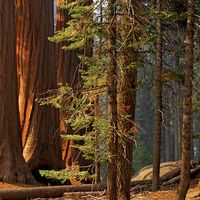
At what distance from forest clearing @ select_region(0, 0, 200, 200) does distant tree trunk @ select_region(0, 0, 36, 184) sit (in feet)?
0.08

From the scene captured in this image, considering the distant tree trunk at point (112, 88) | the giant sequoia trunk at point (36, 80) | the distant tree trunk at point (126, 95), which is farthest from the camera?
the giant sequoia trunk at point (36, 80)

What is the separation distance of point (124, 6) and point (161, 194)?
538 cm

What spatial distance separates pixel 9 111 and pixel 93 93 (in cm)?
459

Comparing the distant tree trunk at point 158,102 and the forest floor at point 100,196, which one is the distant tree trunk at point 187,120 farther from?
the distant tree trunk at point 158,102

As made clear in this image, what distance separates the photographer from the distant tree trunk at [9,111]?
1047cm

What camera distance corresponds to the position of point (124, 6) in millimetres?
6816

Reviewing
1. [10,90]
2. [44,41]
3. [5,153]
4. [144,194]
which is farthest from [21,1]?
[144,194]

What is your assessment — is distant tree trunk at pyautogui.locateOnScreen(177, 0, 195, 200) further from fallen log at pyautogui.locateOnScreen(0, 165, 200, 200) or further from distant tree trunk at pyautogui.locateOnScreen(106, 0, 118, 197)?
distant tree trunk at pyautogui.locateOnScreen(106, 0, 118, 197)

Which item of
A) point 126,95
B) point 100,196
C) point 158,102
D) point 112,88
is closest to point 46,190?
point 100,196

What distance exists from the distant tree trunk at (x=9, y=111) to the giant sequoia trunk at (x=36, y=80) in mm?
986

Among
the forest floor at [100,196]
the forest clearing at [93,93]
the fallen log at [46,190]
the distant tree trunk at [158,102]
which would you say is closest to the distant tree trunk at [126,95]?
the forest clearing at [93,93]

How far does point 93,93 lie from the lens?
6879 mm

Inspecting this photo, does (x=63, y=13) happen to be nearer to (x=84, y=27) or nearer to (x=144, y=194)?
(x=144, y=194)

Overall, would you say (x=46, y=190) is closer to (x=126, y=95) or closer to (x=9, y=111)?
(x=9, y=111)
